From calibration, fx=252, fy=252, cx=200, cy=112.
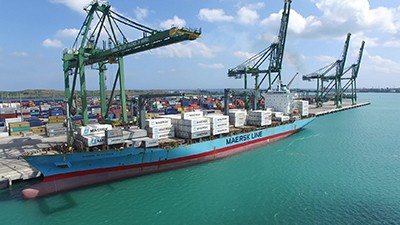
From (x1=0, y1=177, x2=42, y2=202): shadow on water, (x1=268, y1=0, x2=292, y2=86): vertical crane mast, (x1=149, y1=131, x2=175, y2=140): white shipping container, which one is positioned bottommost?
(x1=0, y1=177, x2=42, y2=202): shadow on water

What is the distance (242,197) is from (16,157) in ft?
68.8

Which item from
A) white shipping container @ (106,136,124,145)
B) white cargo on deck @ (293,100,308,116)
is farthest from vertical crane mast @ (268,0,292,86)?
white shipping container @ (106,136,124,145)

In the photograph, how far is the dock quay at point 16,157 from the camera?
749 inches

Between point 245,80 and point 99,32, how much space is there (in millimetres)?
32531

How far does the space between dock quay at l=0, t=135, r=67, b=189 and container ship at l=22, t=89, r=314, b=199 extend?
1662 mm

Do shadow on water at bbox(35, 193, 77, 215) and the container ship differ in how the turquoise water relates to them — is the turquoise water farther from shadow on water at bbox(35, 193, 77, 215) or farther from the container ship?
the container ship

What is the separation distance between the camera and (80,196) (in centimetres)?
1800

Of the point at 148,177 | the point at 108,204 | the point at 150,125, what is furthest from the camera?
the point at 150,125

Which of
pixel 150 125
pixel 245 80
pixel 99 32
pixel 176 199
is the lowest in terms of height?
pixel 176 199

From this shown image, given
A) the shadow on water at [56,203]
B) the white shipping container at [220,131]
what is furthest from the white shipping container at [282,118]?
the shadow on water at [56,203]

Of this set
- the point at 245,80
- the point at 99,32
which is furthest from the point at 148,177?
the point at 245,80

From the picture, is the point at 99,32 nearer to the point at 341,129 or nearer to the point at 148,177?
the point at 148,177

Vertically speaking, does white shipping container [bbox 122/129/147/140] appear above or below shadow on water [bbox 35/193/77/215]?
above

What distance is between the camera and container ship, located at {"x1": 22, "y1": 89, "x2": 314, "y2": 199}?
18797 mm
